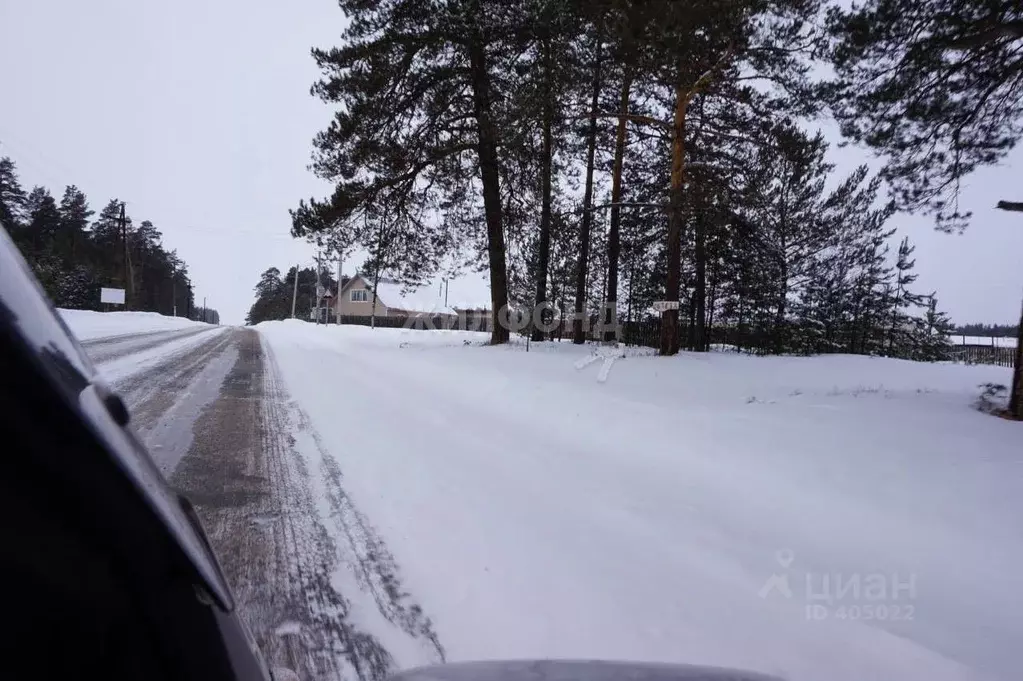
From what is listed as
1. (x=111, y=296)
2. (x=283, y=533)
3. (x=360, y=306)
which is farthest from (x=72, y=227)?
(x=283, y=533)

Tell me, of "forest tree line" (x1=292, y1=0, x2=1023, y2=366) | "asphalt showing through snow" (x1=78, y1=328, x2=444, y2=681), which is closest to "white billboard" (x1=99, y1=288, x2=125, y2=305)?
"forest tree line" (x1=292, y1=0, x2=1023, y2=366)

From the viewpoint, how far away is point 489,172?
16359mm

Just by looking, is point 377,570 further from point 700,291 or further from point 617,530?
point 700,291

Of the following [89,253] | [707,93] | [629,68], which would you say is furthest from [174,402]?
[89,253]

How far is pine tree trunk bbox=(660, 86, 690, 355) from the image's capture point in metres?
12.9

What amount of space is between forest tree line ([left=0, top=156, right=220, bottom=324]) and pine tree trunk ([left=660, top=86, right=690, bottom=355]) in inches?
958

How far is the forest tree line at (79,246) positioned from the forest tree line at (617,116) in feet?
57.1

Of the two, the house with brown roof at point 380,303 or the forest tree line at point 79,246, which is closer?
the forest tree line at point 79,246

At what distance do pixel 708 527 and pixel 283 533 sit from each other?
2.63m

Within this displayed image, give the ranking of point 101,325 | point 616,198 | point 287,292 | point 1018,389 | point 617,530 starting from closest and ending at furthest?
point 617,530, point 1018,389, point 616,198, point 101,325, point 287,292

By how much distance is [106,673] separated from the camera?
0.44m

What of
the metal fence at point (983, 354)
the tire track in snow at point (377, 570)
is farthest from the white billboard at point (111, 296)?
the metal fence at point (983, 354)

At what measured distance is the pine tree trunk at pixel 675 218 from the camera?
12.9 meters

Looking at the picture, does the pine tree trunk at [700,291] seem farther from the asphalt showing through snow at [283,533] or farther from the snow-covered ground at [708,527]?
the asphalt showing through snow at [283,533]
